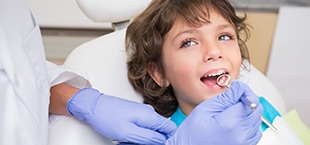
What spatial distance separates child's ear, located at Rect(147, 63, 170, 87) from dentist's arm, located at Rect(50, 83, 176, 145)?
220 millimetres

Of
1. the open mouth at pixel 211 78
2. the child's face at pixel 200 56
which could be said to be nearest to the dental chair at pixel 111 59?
the child's face at pixel 200 56

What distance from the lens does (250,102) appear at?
74 cm

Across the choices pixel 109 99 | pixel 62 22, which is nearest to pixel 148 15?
pixel 109 99

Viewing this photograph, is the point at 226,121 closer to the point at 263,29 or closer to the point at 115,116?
the point at 115,116

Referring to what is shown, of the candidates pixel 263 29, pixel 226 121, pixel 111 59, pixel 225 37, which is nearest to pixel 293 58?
pixel 263 29

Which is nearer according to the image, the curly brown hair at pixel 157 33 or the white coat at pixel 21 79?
the white coat at pixel 21 79

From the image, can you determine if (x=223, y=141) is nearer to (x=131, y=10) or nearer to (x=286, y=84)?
(x=131, y=10)

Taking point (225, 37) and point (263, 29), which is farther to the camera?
point (263, 29)

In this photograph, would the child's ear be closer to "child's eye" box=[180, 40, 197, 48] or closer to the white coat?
"child's eye" box=[180, 40, 197, 48]

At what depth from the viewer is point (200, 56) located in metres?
1.00

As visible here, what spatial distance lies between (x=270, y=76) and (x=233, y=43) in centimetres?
106

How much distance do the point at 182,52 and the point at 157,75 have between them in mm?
171

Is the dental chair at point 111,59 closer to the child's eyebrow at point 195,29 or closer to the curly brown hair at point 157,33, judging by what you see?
the curly brown hair at point 157,33

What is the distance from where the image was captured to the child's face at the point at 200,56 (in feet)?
3.22
